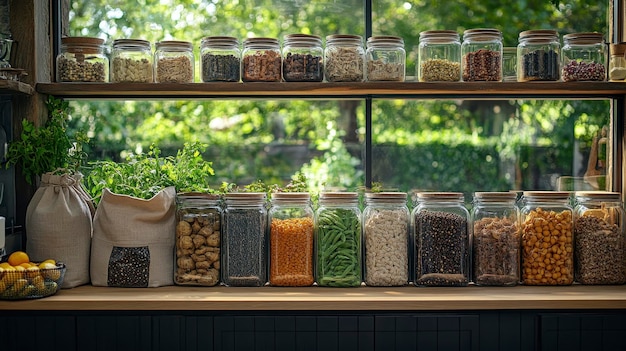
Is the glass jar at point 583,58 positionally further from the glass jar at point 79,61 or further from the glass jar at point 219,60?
the glass jar at point 79,61

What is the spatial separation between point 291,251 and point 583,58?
1206 mm

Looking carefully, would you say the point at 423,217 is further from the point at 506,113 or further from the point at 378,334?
the point at 506,113

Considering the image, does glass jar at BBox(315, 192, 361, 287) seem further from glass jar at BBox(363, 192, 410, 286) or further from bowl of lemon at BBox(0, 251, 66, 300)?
bowl of lemon at BBox(0, 251, 66, 300)

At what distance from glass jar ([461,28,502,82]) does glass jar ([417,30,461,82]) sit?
0.03 metres

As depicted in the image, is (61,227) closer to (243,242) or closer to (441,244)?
(243,242)

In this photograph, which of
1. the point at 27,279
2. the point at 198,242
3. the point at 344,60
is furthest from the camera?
the point at 344,60

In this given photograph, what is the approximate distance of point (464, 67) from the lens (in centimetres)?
249

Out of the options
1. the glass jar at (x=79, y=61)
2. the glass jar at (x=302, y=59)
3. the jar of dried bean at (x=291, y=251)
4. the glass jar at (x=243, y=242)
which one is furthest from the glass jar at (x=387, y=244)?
the glass jar at (x=79, y=61)

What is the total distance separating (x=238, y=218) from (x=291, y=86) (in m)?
0.48

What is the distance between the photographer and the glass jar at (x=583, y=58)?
2.48 m

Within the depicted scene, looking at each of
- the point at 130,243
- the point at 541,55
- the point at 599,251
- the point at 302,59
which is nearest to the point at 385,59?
the point at 302,59

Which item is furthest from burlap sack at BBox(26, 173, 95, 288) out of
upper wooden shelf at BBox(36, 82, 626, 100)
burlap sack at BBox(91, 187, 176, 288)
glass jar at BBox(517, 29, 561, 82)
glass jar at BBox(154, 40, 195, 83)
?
Result: glass jar at BBox(517, 29, 561, 82)

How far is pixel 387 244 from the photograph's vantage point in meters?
2.35

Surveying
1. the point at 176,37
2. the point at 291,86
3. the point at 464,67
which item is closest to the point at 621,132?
the point at 464,67
